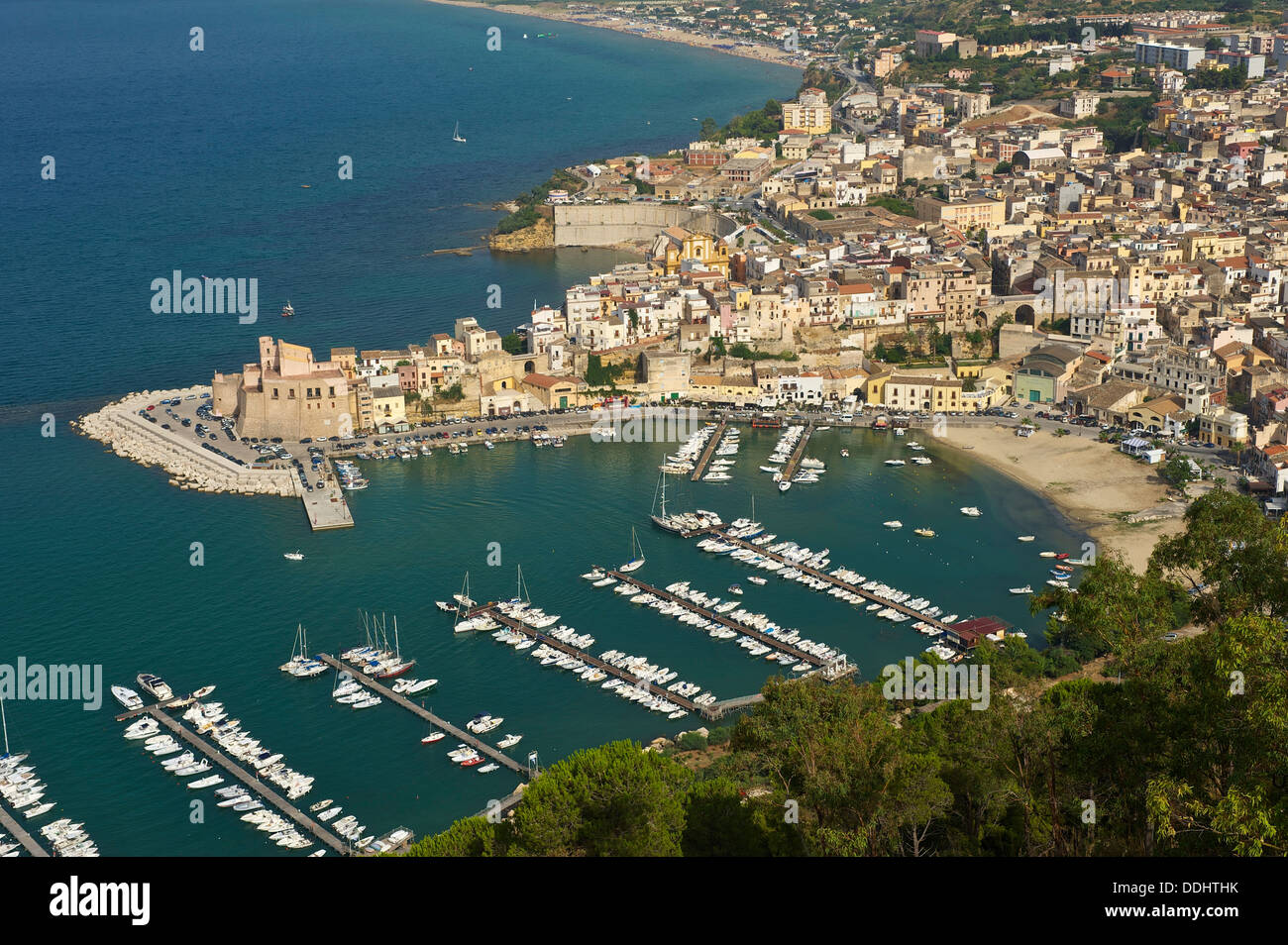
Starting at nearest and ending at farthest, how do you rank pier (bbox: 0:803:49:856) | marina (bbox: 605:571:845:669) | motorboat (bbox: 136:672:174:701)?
1. pier (bbox: 0:803:49:856)
2. motorboat (bbox: 136:672:174:701)
3. marina (bbox: 605:571:845:669)

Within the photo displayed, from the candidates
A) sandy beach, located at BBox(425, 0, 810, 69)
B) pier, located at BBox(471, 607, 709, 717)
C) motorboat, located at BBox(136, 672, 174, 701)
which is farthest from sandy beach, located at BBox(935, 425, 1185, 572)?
sandy beach, located at BBox(425, 0, 810, 69)

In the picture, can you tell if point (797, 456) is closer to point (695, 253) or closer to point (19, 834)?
point (695, 253)

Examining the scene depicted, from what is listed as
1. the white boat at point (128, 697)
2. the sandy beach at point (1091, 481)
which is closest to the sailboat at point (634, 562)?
the sandy beach at point (1091, 481)

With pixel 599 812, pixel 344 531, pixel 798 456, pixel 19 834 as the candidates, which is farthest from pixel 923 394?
pixel 599 812

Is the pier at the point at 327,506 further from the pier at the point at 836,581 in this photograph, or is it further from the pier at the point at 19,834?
the pier at the point at 19,834

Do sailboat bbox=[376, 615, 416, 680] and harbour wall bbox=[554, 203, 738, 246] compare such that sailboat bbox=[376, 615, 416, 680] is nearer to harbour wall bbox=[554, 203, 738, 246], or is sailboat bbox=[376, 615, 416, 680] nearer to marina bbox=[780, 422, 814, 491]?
marina bbox=[780, 422, 814, 491]
